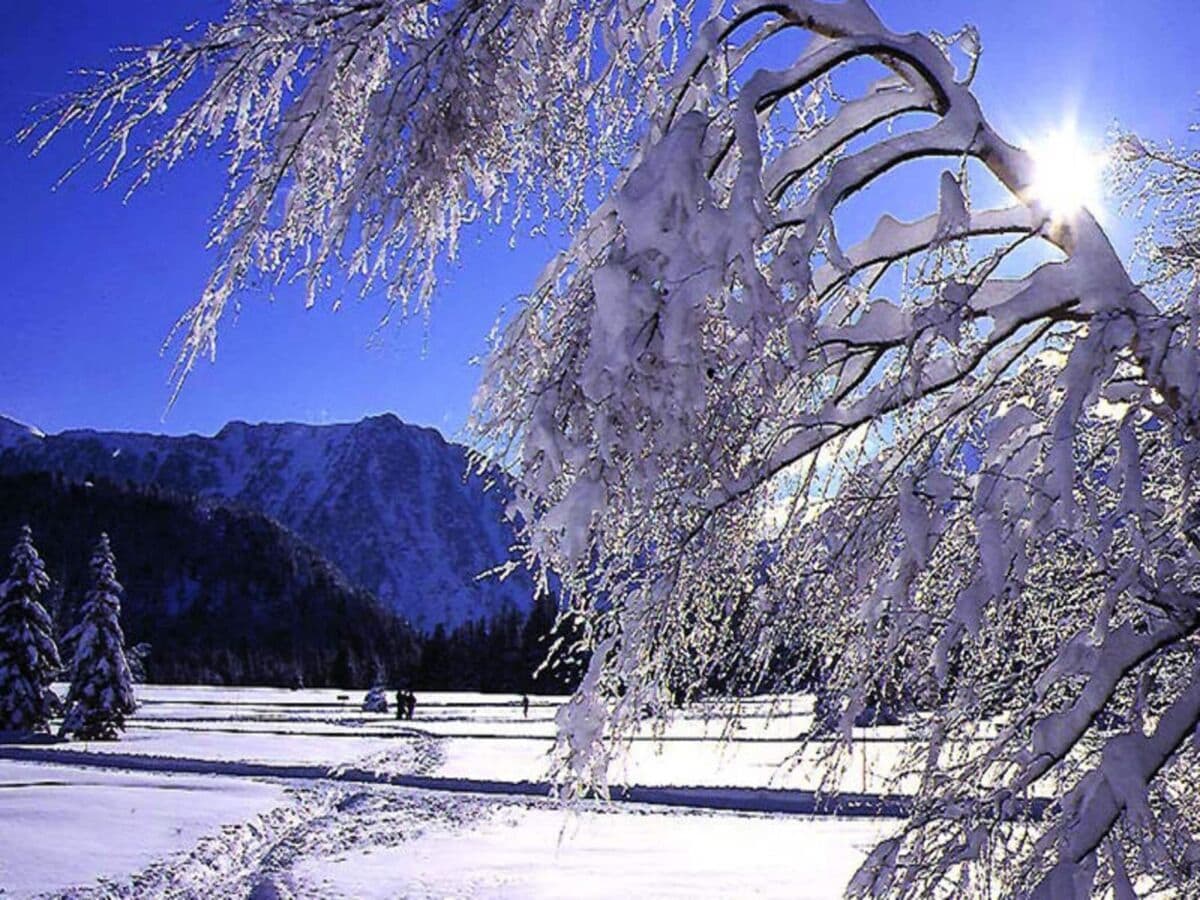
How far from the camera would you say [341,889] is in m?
11.0

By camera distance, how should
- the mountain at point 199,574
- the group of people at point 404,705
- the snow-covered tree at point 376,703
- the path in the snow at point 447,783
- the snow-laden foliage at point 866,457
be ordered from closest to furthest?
1. the snow-laden foliage at point 866,457
2. the path in the snow at point 447,783
3. the group of people at point 404,705
4. the snow-covered tree at point 376,703
5. the mountain at point 199,574

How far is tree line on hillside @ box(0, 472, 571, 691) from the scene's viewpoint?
367 ft

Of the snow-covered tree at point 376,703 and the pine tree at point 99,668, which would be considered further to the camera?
the snow-covered tree at point 376,703

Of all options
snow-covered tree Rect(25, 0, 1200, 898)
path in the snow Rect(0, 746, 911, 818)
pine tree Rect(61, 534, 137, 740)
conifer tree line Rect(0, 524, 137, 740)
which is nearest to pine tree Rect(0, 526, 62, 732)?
conifer tree line Rect(0, 524, 137, 740)

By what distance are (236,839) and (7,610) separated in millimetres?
24820

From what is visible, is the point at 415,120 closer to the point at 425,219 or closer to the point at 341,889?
the point at 425,219

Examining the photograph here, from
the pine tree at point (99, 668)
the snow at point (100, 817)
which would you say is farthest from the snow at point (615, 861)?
the pine tree at point (99, 668)

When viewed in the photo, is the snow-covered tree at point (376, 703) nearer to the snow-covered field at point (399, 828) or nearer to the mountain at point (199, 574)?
the snow-covered field at point (399, 828)

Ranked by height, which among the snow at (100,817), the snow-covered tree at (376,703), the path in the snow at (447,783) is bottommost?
the snow-covered tree at (376,703)

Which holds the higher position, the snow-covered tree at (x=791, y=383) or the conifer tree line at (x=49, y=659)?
the snow-covered tree at (x=791, y=383)

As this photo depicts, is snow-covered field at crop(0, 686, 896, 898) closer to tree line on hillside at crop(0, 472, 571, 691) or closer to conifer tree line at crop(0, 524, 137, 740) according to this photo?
conifer tree line at crop(0, 524, 137, 740)

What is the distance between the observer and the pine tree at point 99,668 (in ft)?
102

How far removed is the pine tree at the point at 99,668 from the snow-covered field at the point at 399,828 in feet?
17.2

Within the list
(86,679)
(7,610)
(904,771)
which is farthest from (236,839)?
(7,610)
